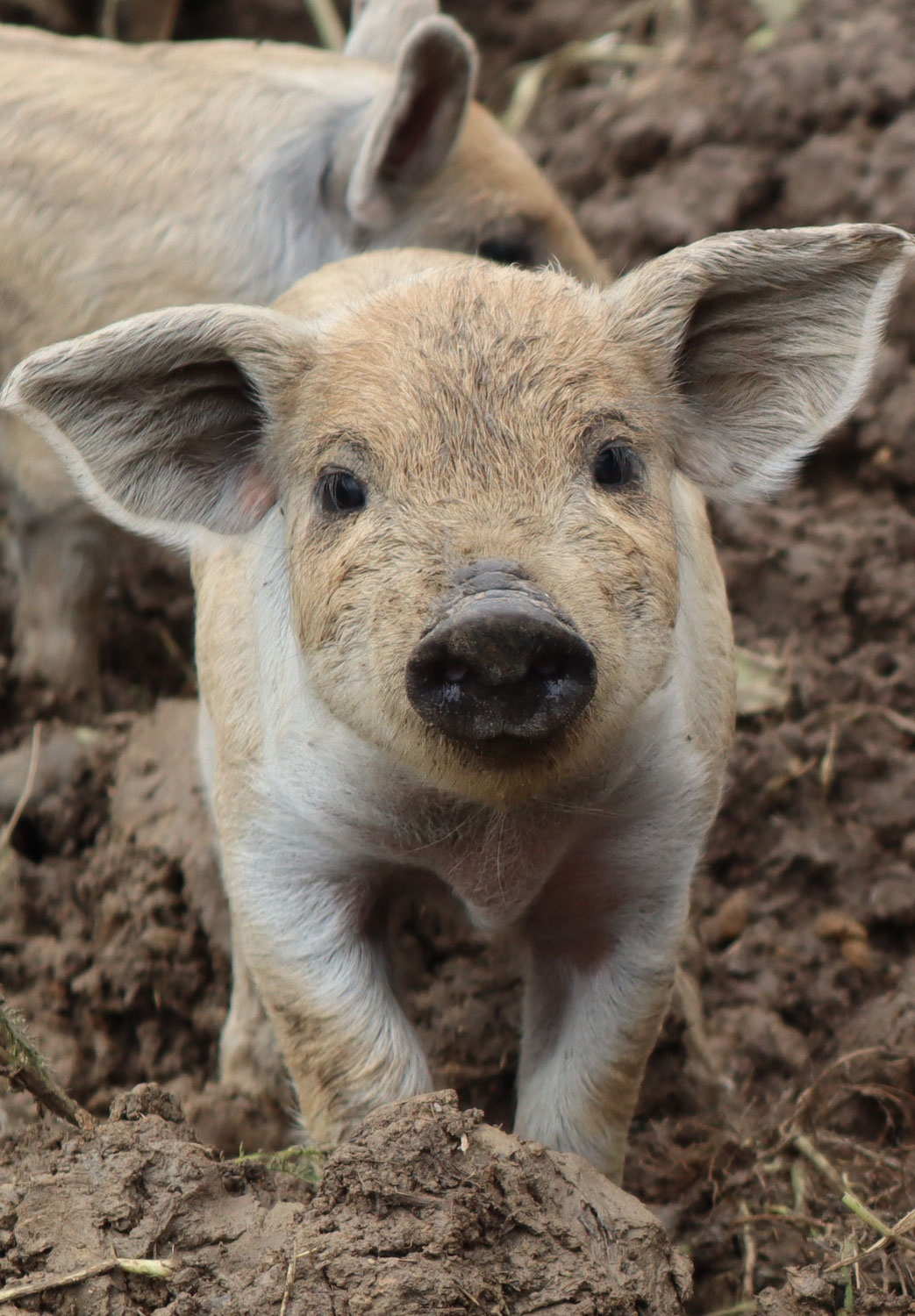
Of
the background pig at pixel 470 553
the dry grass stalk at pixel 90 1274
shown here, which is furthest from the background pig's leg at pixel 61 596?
the dry grass stalk at pixel 90 1274

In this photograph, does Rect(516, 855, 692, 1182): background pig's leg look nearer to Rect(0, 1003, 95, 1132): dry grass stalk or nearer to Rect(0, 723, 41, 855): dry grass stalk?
Rect(0, 1003, 95, 1132): dry grass stalk

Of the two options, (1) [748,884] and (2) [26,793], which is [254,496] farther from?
(1) [748,884]

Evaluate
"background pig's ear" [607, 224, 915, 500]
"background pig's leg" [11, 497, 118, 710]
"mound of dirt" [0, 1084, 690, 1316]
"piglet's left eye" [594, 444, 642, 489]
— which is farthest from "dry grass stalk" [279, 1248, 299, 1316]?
"background pig's leg" [11, 497, 118, 710]

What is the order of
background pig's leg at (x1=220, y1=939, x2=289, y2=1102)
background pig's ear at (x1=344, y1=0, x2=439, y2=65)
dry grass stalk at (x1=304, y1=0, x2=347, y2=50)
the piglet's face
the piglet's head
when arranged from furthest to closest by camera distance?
dry grass stalk at (x1=304, y1=0, x2=347, y2=50) < background pig's ear at (x1=344, y1=0, x2=439, y2=65) < background pig's leg at (x1=220, y1=939, x2=289, y2=1102) < the piglet's head < the piglet's face

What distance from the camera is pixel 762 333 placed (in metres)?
3.87

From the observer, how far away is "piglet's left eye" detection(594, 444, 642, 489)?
135 inches

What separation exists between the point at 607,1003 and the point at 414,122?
3.41m

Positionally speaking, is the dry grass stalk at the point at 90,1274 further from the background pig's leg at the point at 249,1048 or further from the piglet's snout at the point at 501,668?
the background pig's leg at the point at 249,1048

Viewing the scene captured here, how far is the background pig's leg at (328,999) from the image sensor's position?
3684mm

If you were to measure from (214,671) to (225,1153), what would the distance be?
4.10 feet

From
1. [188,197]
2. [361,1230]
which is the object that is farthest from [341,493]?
[188,197]

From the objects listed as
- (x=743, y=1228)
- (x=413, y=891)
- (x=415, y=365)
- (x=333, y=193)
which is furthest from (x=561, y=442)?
(x=333, y=193)

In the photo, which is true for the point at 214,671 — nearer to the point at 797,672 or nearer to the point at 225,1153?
the point at 225,1153

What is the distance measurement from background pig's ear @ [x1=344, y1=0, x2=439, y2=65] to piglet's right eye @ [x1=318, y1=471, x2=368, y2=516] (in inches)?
166
